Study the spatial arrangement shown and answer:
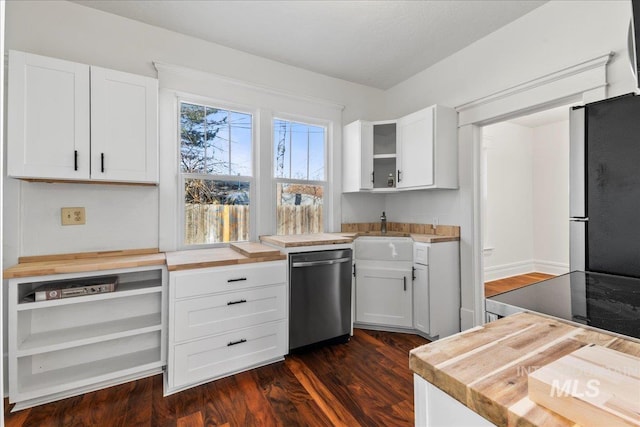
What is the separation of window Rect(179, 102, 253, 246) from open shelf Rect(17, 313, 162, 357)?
2.39 ft

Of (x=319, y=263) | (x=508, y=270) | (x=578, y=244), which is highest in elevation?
(x=578, y=244)

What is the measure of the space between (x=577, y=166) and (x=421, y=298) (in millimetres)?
1696

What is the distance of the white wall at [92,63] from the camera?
82.7 inches

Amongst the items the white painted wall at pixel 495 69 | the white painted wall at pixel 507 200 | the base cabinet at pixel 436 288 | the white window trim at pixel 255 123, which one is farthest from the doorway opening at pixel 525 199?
the white window trim at pixel 255 123

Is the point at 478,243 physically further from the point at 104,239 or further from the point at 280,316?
the point at 104,239

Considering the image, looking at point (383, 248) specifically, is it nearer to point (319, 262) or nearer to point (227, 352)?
point (319, 262)

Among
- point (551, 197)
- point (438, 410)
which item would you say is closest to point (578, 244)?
point (438, 410)

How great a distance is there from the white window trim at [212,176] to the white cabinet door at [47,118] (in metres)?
0.70

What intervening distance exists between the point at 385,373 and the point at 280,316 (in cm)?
89

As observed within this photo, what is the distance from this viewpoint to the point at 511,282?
15.2 feet

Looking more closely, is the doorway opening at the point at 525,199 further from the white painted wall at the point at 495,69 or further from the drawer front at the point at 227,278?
the drawer front at the point at 227,278

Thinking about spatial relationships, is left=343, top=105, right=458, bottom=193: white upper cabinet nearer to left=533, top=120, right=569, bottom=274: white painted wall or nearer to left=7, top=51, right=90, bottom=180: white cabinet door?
left=7, top=51, right=90, bottom=180: white cabinet door

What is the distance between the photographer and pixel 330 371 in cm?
223

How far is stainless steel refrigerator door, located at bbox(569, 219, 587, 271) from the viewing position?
4.70 feet
